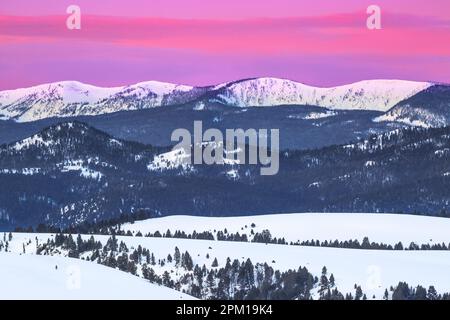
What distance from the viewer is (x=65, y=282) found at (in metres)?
95.1

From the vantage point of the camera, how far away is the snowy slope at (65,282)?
88.2 metres

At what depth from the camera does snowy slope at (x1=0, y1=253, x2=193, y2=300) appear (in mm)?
88188
